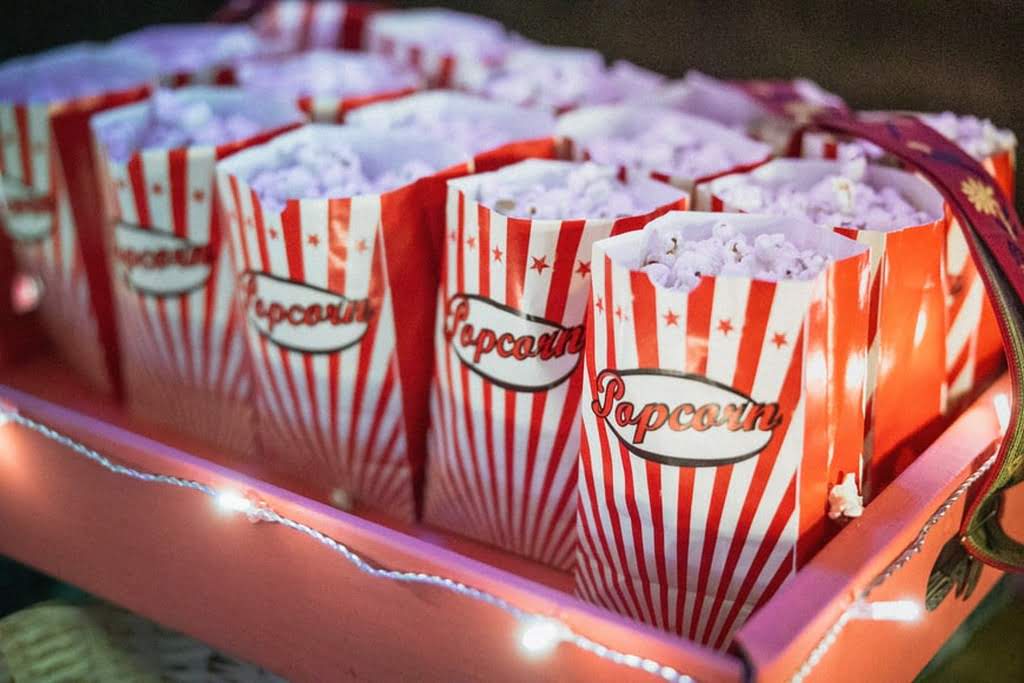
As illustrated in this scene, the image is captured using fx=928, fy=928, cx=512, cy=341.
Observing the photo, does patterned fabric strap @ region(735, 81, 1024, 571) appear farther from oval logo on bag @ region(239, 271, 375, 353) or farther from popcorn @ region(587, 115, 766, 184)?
oval logo on bag @ region(239, 271, 375, 353)

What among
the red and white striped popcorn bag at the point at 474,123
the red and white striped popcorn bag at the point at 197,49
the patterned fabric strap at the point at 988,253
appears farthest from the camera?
the red and white striped popcorn bag at the point at 197,49

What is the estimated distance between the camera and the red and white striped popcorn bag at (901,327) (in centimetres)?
102

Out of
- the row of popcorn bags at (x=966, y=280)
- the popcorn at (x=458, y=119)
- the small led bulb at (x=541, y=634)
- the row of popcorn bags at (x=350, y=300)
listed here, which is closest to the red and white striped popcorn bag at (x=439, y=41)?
the popcorn at (x=458, y=119)

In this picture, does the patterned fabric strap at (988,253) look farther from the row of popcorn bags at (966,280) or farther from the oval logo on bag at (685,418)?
the oval logo on bag at (685,418)

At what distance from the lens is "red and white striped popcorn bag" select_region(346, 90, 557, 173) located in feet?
4.33

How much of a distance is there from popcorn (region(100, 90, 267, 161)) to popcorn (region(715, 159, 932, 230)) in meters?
0.74

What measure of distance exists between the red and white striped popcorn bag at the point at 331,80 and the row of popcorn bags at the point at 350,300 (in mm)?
231

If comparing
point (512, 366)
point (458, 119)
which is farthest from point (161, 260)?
point (512, 366)

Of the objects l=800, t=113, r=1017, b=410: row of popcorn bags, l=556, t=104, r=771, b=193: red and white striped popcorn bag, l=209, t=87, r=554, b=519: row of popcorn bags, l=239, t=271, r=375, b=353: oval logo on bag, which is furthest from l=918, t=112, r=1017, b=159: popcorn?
l=239, t=271, r=375, b=353: oval logo on bag

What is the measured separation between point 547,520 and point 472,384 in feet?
0.66

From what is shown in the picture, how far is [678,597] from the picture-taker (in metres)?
0.99

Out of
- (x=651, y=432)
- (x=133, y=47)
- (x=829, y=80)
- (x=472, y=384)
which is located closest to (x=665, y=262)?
(x=651, y=432)

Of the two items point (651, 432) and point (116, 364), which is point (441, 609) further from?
point (116, 364)

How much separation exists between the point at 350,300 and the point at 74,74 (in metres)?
0.95
